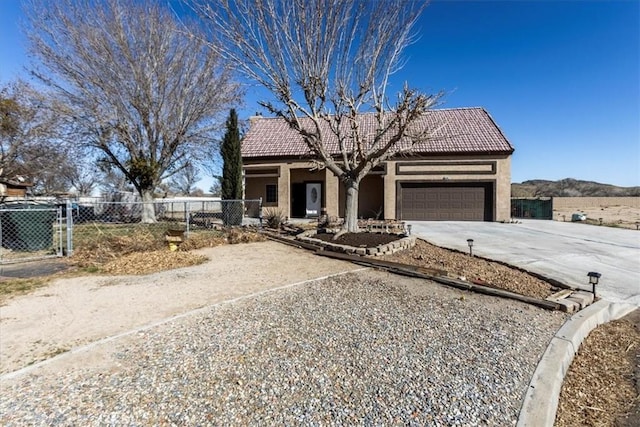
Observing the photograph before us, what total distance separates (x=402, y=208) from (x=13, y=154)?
67.4 ft

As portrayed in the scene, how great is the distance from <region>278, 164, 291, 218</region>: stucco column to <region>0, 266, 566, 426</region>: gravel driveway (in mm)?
15508

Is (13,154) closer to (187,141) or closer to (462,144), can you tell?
(187,141)

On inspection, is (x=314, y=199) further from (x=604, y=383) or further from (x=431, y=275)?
(x=604, y=383)

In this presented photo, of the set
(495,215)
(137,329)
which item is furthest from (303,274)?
(495,215)

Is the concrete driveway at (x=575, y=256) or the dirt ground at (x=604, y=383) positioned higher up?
the concrete driveway at (x=575, y=256)

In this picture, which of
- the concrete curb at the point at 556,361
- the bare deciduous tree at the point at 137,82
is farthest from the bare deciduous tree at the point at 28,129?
the concrete curb at the point at 556,361

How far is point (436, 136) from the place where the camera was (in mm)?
17859

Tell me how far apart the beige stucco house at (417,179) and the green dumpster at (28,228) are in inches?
465

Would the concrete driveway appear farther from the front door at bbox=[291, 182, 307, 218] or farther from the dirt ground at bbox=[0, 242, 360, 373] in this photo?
the front door at bbox=[291, 182, 307, 218]

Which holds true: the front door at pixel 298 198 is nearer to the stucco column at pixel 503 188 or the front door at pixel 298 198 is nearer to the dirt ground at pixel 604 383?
the stucco column at pixel 503 188

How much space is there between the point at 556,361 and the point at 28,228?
11.3 m

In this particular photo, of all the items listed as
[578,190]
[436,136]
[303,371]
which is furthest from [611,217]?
[578,190]

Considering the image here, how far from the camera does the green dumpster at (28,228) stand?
8758 millimetres

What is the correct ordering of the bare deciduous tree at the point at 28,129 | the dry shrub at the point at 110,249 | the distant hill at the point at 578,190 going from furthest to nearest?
the distant hill at the point at 578,190 → the bare deciduous tree at the point at 28,129 → the dry shrub at the point at 110,249
